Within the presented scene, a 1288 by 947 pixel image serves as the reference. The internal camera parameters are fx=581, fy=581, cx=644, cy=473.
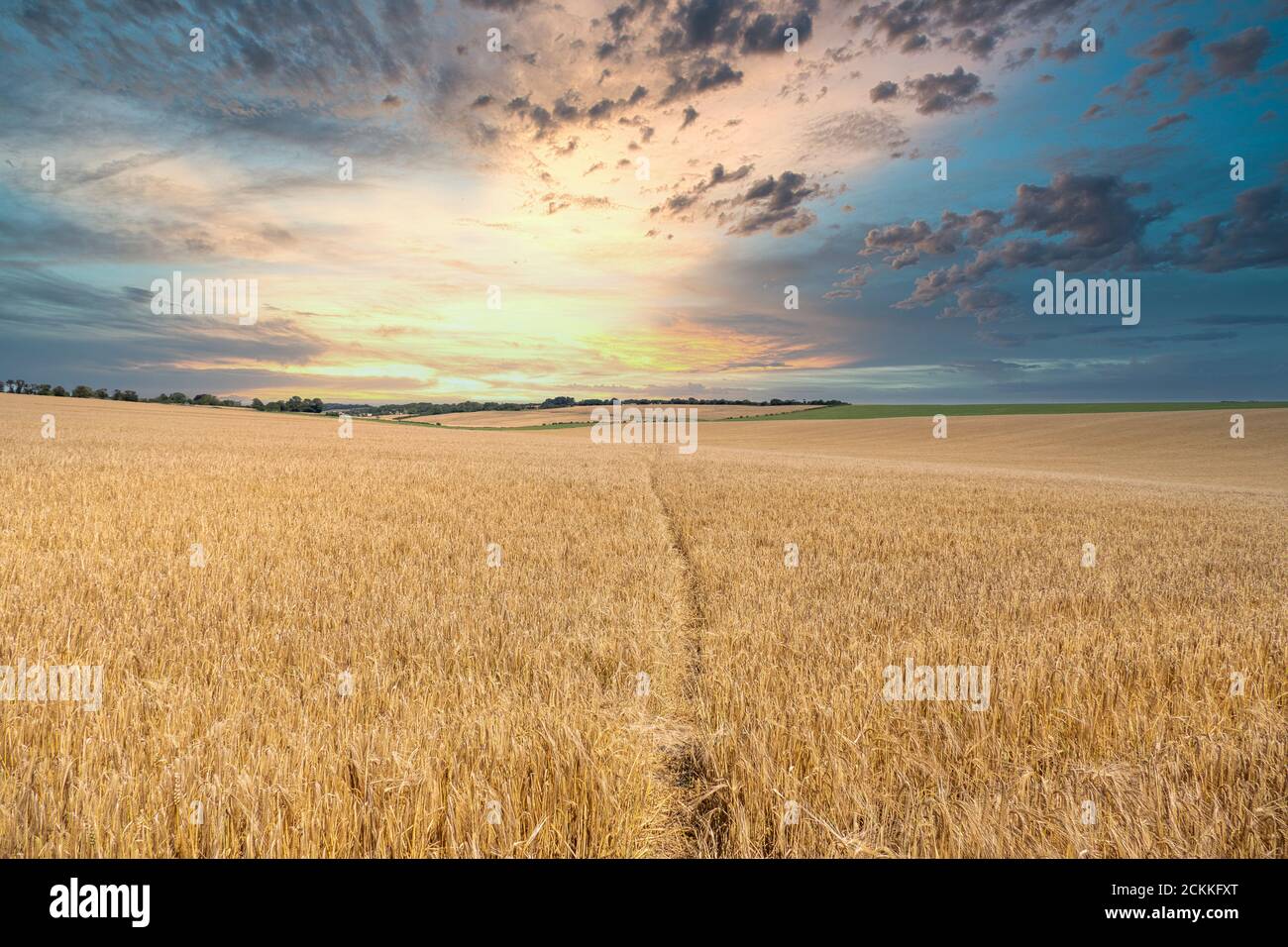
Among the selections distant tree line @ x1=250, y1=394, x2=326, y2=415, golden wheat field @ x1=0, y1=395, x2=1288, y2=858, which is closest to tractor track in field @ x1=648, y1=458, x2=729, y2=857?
golden wheat field @ x1=0, y1=395, x2=1288, y2=858

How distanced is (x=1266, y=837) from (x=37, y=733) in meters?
7.40

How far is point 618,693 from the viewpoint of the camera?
493 cm

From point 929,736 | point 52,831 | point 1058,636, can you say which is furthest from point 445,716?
point 1058,636

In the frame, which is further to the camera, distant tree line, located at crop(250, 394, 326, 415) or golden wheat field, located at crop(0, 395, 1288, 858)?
distant tree line, located at crop(250, 394, 326, 415)

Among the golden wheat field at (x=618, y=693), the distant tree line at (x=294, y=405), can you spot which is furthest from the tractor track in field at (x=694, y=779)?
the distant tree line at (x=294, y=405)

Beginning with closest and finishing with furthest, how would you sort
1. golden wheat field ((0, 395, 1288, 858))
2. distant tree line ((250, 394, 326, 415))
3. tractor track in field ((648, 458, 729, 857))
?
golden wheat field ((0, 395, 1288, 858)) → tractor track in field ((648, 458, 729, 857)) → distant tree line ((250, 394, 326, 415))

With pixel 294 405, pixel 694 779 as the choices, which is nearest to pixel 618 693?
pixel 694 779

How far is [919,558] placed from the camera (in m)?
10.6

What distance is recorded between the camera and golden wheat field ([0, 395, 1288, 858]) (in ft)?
9.91

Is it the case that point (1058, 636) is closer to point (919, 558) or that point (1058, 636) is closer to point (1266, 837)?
point (1266, 837)

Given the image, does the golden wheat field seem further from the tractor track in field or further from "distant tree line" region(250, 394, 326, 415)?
"distant tree line" region(250, 394, 326, 415)

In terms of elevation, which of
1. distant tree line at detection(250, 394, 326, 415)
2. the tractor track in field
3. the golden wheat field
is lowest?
the tractor track in field

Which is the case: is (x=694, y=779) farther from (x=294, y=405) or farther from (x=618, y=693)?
(x=294, y=405)
